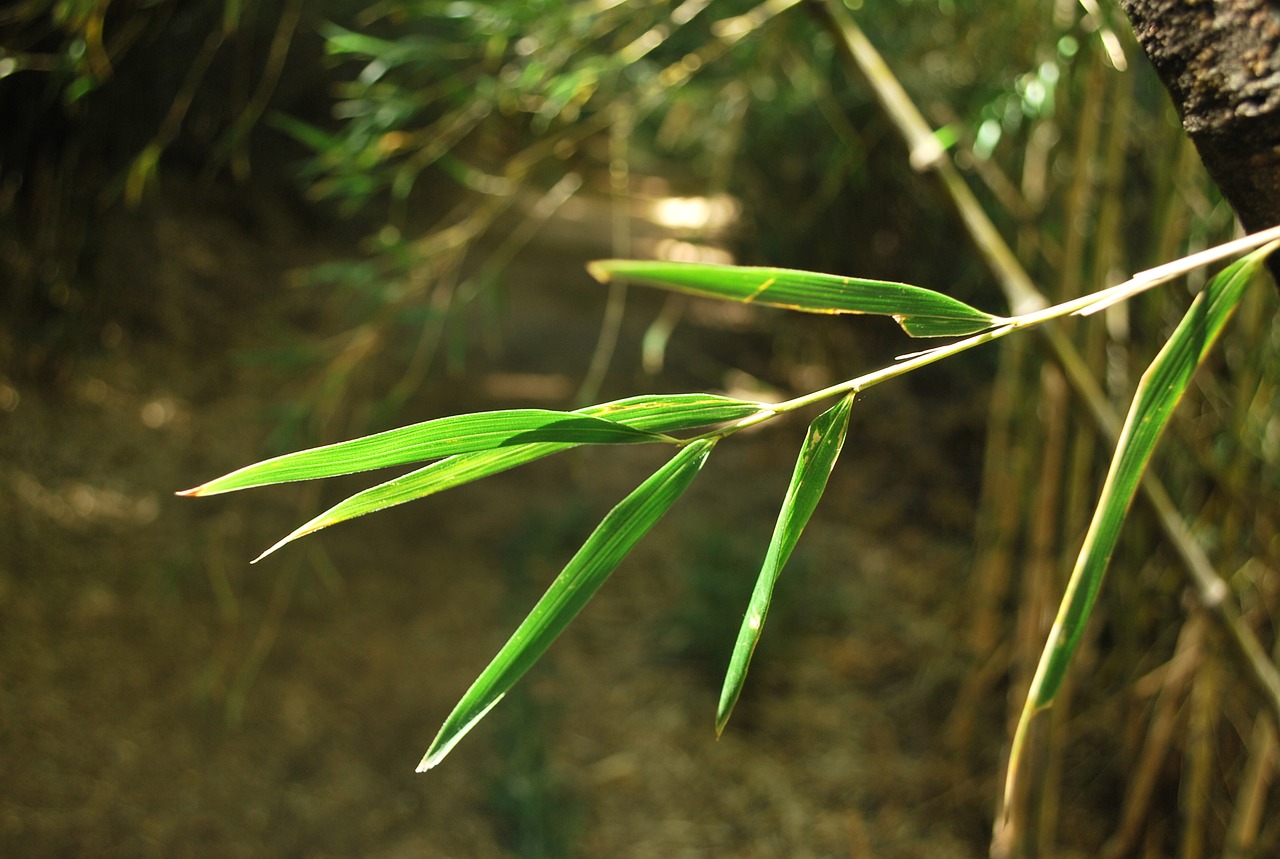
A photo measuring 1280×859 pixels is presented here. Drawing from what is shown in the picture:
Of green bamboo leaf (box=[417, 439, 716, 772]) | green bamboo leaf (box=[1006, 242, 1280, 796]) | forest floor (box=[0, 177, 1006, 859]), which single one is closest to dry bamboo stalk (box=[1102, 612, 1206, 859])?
forest floor (box=[0, 177, 1006, 859])

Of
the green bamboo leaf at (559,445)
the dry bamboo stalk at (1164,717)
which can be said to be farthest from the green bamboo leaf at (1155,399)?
the dry bamboo stalk at (1164,717)

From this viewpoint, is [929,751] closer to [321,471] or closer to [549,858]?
[549,858]

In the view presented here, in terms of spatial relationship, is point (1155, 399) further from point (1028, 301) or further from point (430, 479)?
point (1028, 301)

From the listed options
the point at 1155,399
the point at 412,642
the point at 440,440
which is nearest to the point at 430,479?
the point at 440,440

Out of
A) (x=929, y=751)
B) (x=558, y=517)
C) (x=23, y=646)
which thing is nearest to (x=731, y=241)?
(x=558, y=517)

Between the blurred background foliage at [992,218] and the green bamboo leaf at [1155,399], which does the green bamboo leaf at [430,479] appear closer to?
the green bamboo leaf at [1155,399]
